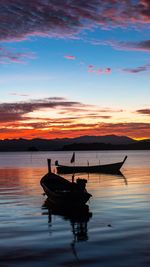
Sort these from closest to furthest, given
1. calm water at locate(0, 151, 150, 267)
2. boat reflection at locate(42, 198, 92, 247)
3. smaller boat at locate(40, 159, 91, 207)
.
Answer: calm water at locate(0, 151, 150, 267) → boat reflection at locate(42, 198, 92, 247) → smaller boat at locate(40, 159, 91, 207)

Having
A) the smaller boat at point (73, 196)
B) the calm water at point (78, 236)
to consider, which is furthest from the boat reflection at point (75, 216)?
the smaller boat at point (73, 196)

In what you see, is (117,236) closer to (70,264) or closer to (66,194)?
(70,264)

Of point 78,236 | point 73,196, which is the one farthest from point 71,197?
point 78,236

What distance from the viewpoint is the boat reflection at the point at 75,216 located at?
20039 millimetres

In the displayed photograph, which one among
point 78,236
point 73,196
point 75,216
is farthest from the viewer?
point 73,196

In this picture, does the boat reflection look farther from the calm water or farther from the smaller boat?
the smaller boat

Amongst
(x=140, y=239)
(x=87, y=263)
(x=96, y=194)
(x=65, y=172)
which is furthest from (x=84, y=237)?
(x=65, y=172)

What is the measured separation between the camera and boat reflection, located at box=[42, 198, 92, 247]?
20.0 m

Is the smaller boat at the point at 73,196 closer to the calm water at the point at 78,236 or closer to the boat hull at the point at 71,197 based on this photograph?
the boat hull at the point at 71,197

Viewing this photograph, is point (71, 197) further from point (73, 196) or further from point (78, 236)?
point (78, 236)

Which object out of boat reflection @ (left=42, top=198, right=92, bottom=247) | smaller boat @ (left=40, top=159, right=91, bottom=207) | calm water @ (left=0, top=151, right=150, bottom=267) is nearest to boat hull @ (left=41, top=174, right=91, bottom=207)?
smaller boat @ (left=40, top=159, right=91, bottom=207)

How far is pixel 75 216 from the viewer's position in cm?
2553

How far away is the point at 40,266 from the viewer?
1464cm

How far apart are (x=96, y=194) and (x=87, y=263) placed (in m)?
22.9
